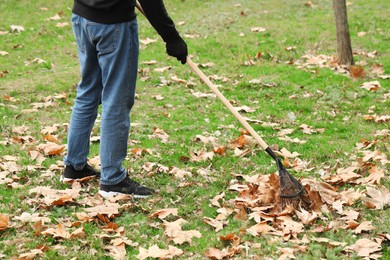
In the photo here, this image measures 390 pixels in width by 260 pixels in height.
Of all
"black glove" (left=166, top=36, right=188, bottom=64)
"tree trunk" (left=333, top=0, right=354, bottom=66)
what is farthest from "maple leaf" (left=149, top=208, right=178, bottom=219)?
"tree trunk" (left=333, top=0, right=354, bottom=66)

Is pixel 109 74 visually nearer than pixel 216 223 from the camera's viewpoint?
No

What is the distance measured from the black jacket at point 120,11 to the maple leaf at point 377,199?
6.32ft

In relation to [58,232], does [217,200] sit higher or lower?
lower

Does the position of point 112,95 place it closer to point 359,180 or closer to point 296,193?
point 296,193

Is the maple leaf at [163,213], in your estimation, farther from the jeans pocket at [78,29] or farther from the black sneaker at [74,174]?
the jeans pocket at [78,29]

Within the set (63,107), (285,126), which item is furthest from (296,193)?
(63,107)

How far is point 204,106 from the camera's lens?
752cm

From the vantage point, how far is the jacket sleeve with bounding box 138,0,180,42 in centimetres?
433

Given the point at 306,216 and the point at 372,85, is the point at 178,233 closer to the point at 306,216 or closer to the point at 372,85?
the point at 306,216

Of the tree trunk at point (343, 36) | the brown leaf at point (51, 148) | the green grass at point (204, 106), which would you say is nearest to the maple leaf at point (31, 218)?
the green grass at point (204, 106)

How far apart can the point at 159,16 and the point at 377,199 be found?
211 cm

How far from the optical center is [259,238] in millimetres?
4195

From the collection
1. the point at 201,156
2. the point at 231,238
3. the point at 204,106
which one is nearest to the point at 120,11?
the point at 231,238

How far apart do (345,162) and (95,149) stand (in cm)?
239
